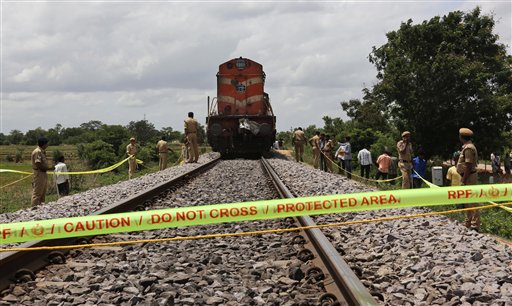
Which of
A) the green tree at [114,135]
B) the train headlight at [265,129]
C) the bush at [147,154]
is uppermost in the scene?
the green tree at [114,135]

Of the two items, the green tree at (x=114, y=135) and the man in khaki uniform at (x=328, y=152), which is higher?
the green tree at (x=114, y=135)

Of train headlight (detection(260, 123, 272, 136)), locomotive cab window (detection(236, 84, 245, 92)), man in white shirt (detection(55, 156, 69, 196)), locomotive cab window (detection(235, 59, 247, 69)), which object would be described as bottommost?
man in white shirt (detection(55, 156, 69, 196))

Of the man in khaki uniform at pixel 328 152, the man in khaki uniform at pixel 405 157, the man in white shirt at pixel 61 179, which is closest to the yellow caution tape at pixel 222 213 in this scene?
the man in khaki uniform at pixel 405 157

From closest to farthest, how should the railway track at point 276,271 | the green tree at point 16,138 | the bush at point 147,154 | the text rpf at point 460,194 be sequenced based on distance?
the railway track at point 276,271 → the text rpf at point 460,194 → the bush at point 147,154 → the green tree at point 16,138

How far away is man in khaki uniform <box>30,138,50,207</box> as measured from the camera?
9383 mm

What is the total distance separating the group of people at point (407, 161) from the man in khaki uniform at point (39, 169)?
7507 mm

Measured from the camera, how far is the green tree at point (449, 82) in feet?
84.9

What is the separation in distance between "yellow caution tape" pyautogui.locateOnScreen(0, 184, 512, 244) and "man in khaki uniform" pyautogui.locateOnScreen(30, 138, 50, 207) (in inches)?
245

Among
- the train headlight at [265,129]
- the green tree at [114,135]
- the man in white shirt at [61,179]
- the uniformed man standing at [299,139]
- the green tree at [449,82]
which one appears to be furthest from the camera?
the green tree at [114,135]

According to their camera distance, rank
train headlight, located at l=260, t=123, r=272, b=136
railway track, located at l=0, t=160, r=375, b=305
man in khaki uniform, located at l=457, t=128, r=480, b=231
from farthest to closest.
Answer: train headlight, located at l=260, t=123, r=272, b=136
man in khaki uniform, located at l=457, t=128, r=480, b=231
railway track, located at l=0, t=160, r=375, b=305

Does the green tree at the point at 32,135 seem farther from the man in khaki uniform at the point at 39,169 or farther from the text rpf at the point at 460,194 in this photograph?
the text rpf at the point at 460,194

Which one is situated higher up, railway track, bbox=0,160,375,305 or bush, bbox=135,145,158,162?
bush, bbox=135,145,158,162

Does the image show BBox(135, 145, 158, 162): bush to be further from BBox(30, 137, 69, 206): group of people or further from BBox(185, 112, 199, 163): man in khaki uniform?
BBox(30, 137, 69, 206): group of people

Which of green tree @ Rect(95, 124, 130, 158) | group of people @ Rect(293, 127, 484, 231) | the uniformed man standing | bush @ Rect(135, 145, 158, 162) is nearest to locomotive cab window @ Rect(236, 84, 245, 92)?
the uniformed man standing
